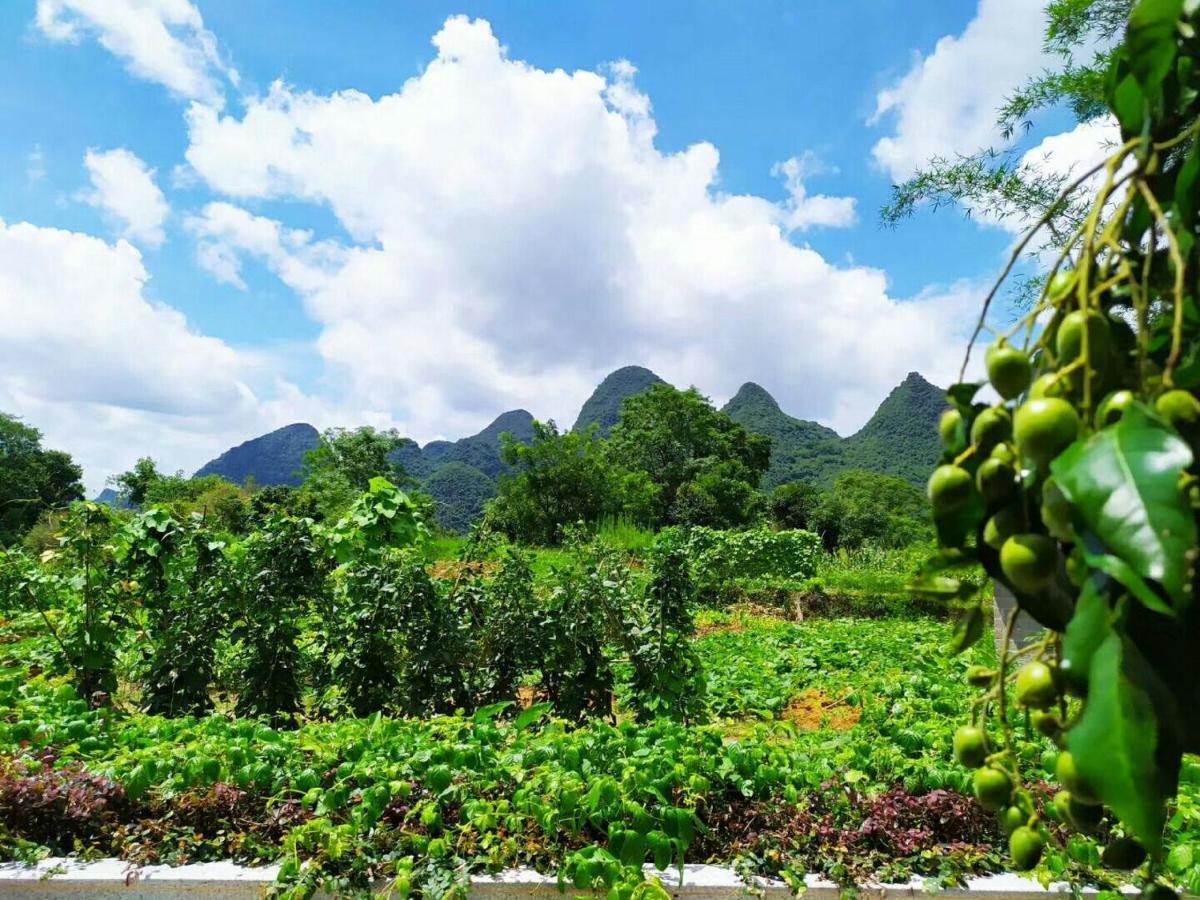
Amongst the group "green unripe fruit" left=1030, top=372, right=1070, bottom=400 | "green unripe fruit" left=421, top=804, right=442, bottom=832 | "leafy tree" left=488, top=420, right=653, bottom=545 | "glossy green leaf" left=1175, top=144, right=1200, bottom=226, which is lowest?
"green unripe fruit" left=421, top=804, right=442, bottom=832

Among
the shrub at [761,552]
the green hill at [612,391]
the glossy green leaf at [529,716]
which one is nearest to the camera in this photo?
the glossy green leaf at [529,716]

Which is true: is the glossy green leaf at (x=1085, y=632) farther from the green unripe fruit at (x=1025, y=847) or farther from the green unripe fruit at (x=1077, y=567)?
the green unripe fruit at (x=1025, y=847)

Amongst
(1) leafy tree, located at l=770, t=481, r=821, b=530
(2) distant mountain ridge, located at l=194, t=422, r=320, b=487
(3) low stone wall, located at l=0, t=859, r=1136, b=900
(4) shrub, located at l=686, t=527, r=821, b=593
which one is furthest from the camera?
(2) distant mountain ridge, located at l=194, t=422, r=320, b=487

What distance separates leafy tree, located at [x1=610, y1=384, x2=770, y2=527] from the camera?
100ft

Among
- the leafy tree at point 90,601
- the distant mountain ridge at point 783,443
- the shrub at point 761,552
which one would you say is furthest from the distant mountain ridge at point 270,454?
the leafy tree at point 90,601

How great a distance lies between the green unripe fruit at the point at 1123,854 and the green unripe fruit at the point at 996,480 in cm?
33

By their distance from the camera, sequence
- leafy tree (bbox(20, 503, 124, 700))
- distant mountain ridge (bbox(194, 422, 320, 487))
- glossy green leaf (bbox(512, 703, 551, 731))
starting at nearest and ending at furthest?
glossy green leaf (bbox(512, 703, 551, 731)), leafy tree (bbox(20, 503, 124, 700)), distant mountain ridge (bbox(194, 422, 320, 487))

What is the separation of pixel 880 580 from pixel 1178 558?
1449 cm

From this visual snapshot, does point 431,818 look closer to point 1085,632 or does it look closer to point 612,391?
point 1085,632

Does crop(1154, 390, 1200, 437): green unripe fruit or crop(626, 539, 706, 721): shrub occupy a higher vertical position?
crop(1154, 390, 1200, 437): green unripe fruit

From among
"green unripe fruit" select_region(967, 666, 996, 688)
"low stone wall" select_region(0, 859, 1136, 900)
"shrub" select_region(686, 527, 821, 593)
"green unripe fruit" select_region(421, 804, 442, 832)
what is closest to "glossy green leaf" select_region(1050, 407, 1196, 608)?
"green unripe fruit" select_region(967, 666, 996, 688)

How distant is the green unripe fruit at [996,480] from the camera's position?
1.63 feet

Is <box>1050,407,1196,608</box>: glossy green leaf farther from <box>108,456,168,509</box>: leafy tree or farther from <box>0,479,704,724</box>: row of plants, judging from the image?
<box>108,456,168,509</box>: leafy tree

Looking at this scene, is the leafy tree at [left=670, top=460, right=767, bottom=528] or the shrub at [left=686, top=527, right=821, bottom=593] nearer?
the shrub at [left=686, top=527, right=821, bottom=593]
